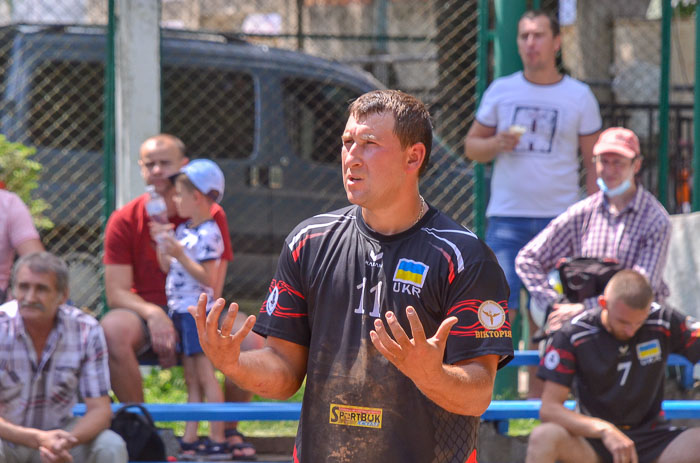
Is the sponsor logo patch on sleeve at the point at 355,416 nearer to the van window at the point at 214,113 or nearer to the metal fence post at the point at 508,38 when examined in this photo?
the metal fence post at the point at 508,38

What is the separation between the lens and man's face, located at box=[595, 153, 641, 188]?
16.8 ft

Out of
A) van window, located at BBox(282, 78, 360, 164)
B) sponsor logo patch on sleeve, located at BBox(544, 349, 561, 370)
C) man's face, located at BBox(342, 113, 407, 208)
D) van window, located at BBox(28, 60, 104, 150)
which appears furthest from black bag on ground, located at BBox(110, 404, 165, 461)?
van window, located at BBox(282, 78, 360, 164)

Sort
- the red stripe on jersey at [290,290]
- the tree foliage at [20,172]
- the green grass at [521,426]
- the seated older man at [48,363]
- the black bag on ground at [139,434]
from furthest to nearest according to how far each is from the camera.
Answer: the tree foliage at [20,172]
the green grass at [521,426]
the black bag on ground at [139,434]
the seated older man at [48,363]
the red stripe on jersey at [290,290]

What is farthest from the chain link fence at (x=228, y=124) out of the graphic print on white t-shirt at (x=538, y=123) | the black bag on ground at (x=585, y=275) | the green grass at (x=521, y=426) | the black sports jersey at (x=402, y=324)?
the black sports jersey at (x=402, y=324)

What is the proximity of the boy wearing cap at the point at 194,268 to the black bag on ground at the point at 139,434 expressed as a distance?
368 mm

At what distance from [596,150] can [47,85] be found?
388 cm

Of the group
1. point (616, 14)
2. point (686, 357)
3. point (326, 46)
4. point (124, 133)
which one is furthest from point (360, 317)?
point (326, 46)

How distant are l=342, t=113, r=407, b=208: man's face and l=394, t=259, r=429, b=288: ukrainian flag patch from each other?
168 millimetres

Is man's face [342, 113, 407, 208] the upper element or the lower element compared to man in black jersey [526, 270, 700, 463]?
upper

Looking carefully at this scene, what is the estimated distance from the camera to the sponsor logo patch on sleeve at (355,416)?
8.34 ft

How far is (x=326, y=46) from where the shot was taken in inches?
661

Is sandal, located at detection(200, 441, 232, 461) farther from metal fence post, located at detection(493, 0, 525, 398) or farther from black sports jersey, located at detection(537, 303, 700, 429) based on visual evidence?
metal fence post, located at detection(493, 0, 525, 398)

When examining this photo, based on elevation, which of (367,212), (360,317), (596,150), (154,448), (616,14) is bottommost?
(154,448)

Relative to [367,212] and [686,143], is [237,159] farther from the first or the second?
[367,212]
